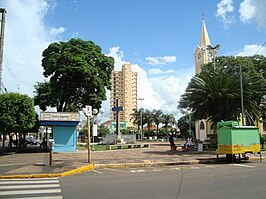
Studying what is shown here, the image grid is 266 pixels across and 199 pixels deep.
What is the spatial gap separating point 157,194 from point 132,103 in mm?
139029

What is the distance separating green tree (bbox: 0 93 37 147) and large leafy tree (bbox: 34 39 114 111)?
1187 centimetres

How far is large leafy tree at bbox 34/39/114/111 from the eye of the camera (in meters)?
39.3

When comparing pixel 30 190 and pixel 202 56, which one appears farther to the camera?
pixel 202 56

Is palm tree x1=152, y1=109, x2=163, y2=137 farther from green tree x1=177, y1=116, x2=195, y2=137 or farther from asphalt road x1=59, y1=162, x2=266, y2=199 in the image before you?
asphalt road x1=59, y1=162, x2=266, y2=199

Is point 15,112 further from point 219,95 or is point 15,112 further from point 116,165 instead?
point 219,95

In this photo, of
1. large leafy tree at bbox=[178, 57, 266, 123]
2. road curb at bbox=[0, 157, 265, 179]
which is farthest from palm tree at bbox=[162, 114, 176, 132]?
road curb at bbox=[0, 157, 265, 179]

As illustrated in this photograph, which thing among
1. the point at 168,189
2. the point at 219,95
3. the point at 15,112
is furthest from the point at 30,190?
the point at 219,95

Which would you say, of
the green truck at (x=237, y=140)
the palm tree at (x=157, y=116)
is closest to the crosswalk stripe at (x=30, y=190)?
the green truck at (x=237, y=140)

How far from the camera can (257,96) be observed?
32.2 m

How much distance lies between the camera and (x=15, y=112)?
87.1 ft

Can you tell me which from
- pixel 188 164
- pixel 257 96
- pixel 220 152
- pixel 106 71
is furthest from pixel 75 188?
pixel 106 71

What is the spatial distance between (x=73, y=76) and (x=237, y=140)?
2559cm

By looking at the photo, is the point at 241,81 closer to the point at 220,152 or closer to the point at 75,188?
the point at 220,152

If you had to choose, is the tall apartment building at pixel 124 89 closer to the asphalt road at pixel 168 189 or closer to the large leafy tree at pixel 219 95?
the large leafy tree at pixel 219 95
